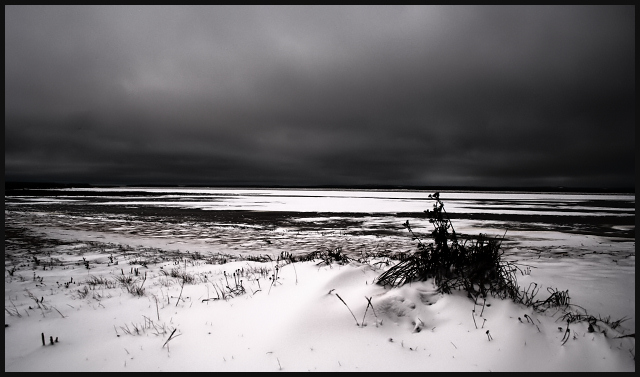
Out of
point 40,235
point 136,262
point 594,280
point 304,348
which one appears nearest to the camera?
point 304,348

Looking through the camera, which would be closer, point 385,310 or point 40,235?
point 385,310

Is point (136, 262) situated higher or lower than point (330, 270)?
lower

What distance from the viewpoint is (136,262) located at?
8.05 meters

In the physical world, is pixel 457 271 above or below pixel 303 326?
above

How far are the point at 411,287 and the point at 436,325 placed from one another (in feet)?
2.26

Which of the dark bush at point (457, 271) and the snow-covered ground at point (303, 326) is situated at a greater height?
the dark bush at point (457, 271)

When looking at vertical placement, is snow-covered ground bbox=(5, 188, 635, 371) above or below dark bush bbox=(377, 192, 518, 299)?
below

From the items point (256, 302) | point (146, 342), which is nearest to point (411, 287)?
point (256, 302)

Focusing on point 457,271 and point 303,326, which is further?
point 457,271

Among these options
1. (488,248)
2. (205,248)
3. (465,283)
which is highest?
(488,248)

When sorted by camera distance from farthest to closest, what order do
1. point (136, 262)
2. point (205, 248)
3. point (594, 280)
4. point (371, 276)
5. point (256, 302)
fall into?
point (205, 248) → point (136, 262) → point (594, 280) → point (371, 276) → point (256, 302)

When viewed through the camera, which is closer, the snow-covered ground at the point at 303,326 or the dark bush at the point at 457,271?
the snow-covered ground at the point at 303,326

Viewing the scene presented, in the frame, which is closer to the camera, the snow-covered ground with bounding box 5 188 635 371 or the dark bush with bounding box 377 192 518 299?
the snow-covered ground with bounding box 5 188 635 371

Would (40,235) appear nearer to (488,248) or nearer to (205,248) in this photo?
(205,248)
